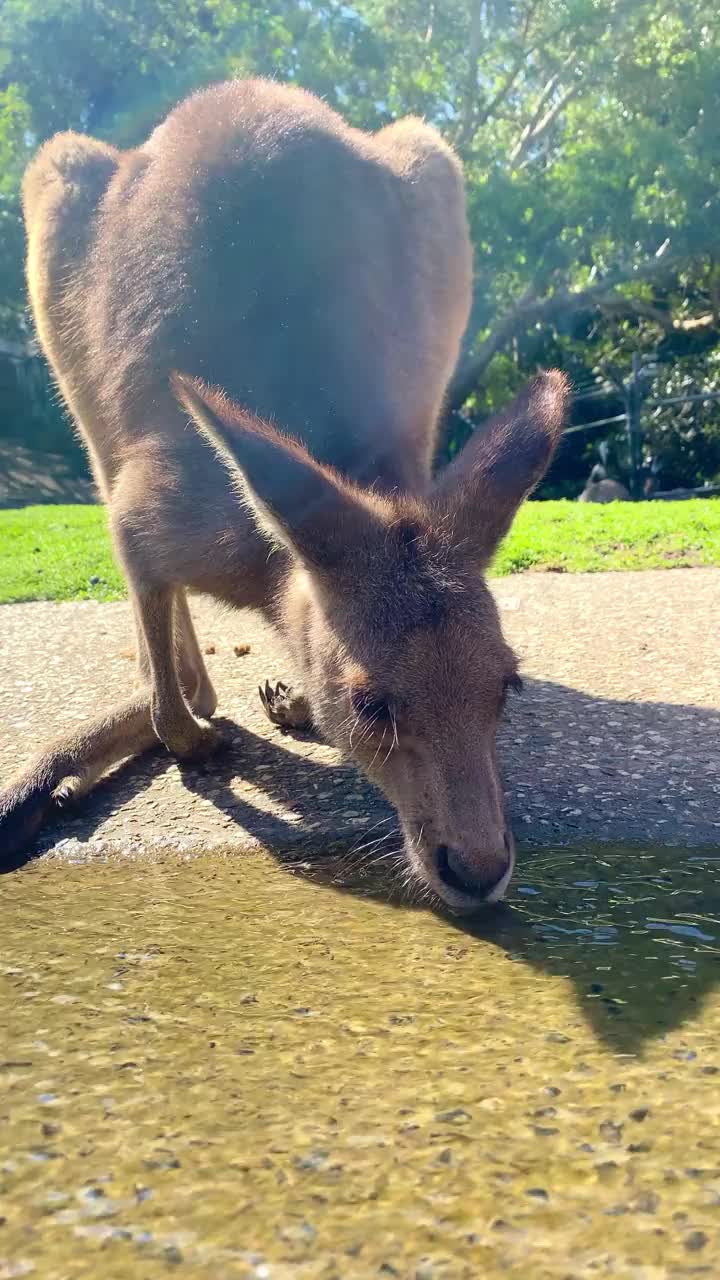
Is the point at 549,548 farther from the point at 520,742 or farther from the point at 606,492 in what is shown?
the point at 606,492

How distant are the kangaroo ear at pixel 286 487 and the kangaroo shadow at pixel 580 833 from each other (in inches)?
28.3

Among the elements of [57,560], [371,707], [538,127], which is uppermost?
[538,127]

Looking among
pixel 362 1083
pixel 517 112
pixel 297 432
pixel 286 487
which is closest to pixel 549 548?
pixel 297 432

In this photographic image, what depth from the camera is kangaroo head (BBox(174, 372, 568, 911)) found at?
236cm

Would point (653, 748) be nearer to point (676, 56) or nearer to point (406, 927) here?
point (406, 927)

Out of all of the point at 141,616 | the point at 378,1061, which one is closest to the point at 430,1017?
the point at 378,1061

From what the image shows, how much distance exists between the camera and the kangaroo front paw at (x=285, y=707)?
12.4ft

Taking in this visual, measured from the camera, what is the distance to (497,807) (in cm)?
235

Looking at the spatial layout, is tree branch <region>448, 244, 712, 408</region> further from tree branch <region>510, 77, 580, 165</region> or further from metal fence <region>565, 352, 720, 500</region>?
tree branch <region>510, 77, 580, 165</region>

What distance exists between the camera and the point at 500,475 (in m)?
2.81

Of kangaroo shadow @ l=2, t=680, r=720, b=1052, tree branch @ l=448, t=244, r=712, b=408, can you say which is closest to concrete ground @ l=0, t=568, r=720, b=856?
kangaroo shadow @ l=2, t=680, r=720, b=1052

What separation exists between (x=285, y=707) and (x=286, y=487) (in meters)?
1.30

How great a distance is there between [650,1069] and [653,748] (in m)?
1.83

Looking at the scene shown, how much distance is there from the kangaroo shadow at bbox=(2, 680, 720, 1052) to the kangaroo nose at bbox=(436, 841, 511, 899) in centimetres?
10
